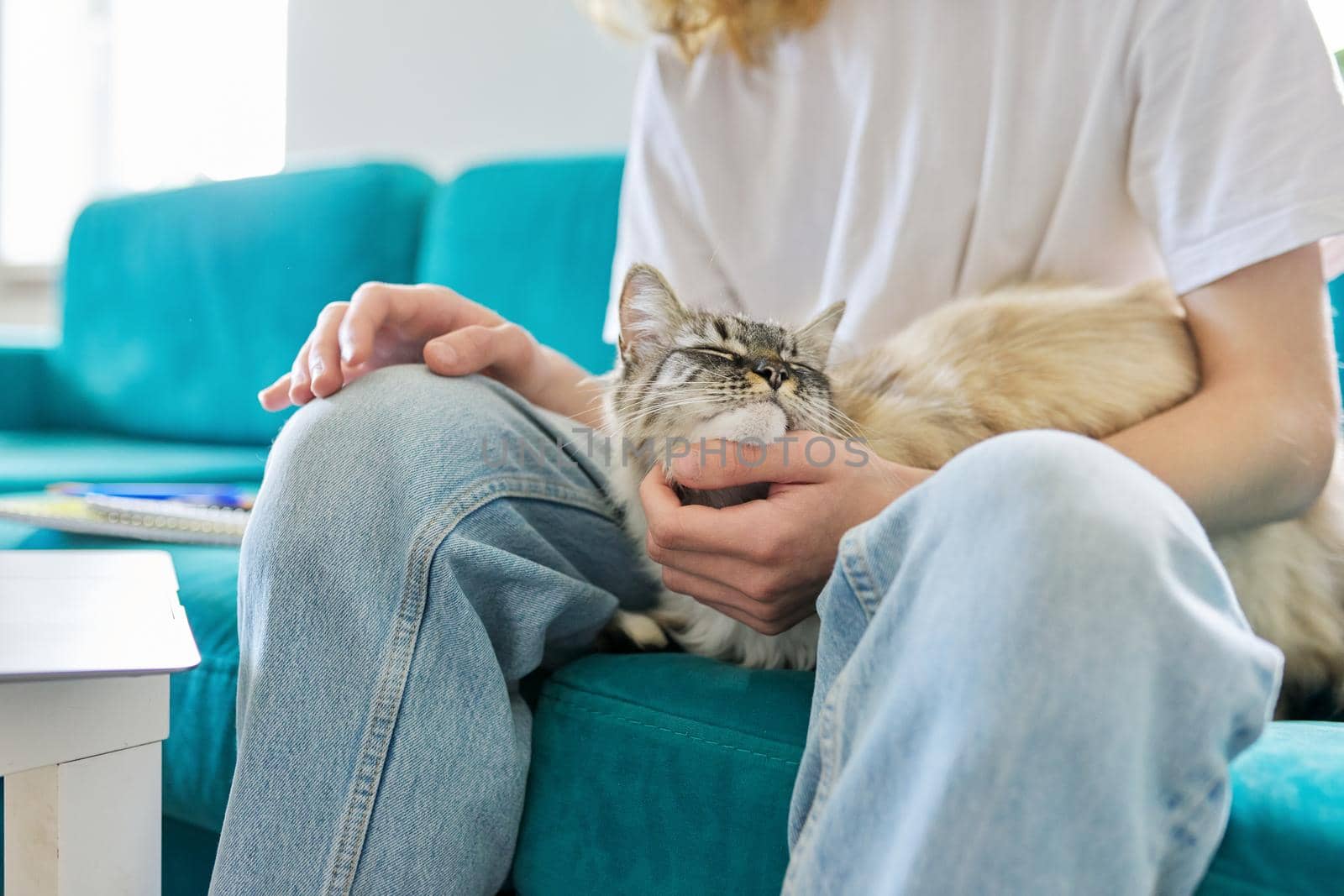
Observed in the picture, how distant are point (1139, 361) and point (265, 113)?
269 cm

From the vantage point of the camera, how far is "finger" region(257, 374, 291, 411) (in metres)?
0.94

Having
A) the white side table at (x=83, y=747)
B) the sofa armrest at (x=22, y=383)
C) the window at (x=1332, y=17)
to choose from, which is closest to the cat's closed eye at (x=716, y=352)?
the white side table at (x=83, y=747)

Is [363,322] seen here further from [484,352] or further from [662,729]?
[662,729]

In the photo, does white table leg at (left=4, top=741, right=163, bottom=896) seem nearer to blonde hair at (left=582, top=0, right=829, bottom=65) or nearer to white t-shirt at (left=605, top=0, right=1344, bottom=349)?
white t-shirt at (left=605, top=0, right=1344, bottom=349)

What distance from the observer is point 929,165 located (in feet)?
3.61

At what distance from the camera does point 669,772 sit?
2.57 feet

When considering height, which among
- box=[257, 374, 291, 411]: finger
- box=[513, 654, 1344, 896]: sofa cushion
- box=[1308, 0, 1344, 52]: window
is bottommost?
box=[513, 654, 1344, 896]: sofa cushion

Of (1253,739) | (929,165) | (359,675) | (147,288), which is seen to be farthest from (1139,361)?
(147,288)

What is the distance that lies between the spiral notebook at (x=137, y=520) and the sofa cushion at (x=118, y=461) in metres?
0.42

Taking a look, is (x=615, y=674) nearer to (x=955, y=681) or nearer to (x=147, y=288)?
(x=955, y=681)

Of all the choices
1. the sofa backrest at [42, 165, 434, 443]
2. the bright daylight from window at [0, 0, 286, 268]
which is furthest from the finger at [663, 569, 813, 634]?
the bright daylight from window at [0, 0, 286, 268]

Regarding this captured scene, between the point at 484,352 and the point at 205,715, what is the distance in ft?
1.62

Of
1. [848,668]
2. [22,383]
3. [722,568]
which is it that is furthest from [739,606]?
[22,383]

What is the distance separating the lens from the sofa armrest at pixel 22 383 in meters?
2.55
